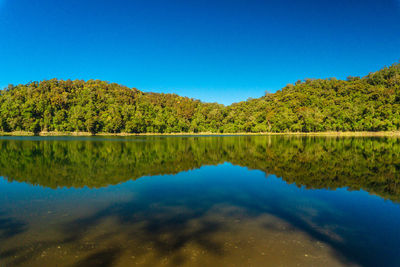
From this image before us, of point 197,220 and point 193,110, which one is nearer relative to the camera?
point 197,220

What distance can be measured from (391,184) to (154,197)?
38.2ft

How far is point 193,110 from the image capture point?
120 m

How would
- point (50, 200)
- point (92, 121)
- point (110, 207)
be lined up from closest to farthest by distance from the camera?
1. point (110, 207)
2. point (50, 200)
3. point (92, 121)

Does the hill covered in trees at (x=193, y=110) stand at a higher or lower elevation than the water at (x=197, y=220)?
higher

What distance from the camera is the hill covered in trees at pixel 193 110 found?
87562 millimetres

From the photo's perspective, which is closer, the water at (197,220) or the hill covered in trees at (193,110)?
the water at (197,220)

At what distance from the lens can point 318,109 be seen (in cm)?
9662

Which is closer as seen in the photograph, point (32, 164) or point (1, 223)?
point (1, 223)

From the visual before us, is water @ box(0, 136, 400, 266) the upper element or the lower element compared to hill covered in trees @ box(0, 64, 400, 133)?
lower

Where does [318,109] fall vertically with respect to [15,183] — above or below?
above

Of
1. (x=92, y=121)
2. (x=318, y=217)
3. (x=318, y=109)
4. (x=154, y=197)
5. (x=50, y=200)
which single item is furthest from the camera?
(x=318, y=109)

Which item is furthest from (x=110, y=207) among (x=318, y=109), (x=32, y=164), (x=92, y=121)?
(x=318, y=109)

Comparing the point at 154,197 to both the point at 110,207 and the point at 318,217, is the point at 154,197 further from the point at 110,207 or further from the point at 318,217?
the point at 318,217

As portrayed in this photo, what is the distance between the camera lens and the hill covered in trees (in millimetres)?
87562
